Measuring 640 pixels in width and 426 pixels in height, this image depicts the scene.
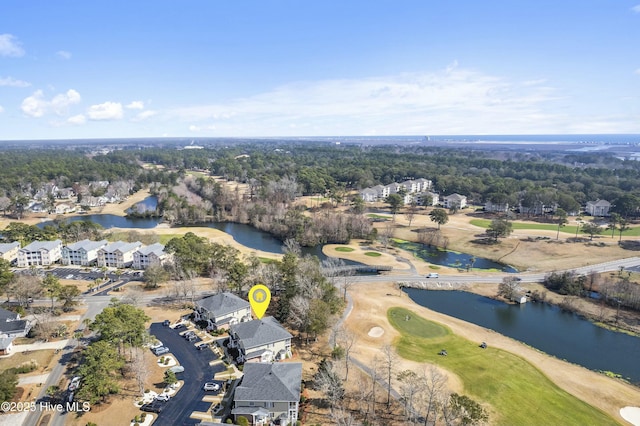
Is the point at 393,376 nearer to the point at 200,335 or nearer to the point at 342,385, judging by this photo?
the point at 342,385

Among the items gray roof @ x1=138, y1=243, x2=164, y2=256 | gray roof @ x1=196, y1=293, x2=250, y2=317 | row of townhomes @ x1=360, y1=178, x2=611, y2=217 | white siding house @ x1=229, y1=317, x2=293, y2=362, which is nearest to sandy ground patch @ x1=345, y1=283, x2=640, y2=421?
white siding house @ x1=229, y1=317, x2=293, y2=362

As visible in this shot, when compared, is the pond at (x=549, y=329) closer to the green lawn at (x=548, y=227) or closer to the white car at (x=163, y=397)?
the white car at (x=163, y=397)

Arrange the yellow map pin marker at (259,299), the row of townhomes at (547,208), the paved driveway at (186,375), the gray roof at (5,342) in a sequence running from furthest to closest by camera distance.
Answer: the row of townhomes at (547,208), the yellow map pin marker at (259,299), the gray roof at (5,342), the paved driveway at (186,375)

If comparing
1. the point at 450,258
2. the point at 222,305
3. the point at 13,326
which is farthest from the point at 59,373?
the point at 450,258

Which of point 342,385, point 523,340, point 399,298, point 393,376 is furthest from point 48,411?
point 523,340

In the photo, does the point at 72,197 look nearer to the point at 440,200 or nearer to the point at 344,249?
the point at 344,249

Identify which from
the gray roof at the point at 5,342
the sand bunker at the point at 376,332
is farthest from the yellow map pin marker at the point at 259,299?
the gray roof at the point at 5,342
